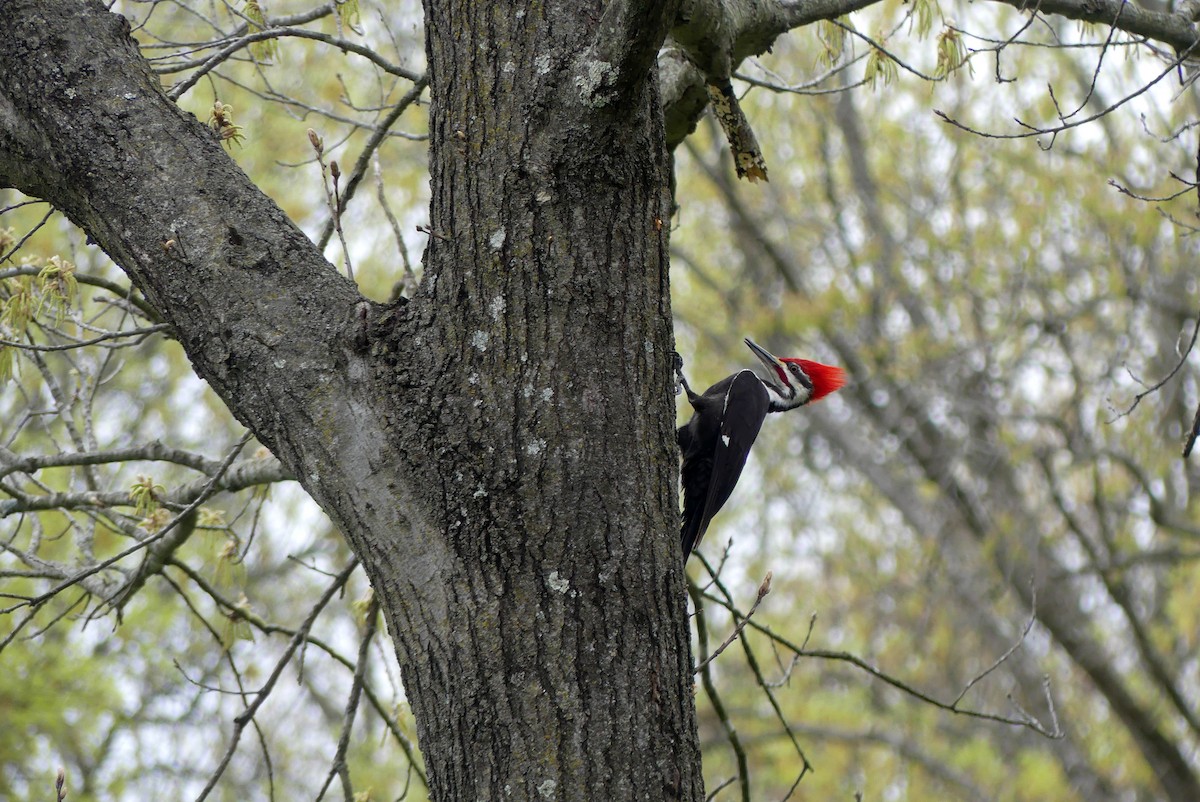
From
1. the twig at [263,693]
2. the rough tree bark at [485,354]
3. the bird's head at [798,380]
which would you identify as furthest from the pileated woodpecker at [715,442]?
the rough tree bark at [485,354]

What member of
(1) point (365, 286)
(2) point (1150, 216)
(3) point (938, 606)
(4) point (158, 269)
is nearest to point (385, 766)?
(1) point (365, 286)

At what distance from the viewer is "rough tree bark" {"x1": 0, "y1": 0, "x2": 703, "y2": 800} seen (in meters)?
1.77

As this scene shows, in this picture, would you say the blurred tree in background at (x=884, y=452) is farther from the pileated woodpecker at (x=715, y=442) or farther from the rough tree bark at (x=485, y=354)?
the rough tree bark at (x=485, y=354)

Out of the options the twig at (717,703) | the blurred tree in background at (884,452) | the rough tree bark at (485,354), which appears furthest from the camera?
the blurred tree in background at (884,452)

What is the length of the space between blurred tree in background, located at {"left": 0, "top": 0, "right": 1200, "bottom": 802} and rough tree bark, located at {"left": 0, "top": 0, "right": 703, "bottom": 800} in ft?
15.1

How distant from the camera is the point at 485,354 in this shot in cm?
189

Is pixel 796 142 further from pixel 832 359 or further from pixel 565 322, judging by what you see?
pixel 565 322

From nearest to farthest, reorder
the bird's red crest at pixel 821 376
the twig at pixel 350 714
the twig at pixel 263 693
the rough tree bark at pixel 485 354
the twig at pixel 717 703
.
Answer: the rough tree bark at pixel 485 354 → the twig at pixel 263 693 → the twig at pixel 350 714 → the twig at pixel 717 703 → the bird's red crest at pixel 821 376

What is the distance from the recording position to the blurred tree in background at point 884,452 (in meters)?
7.59

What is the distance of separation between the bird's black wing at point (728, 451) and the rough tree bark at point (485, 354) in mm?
2286

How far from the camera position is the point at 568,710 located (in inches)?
68.2

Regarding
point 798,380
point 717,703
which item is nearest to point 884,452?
point 798,380

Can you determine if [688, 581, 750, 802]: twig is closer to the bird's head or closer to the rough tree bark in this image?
the rough tree bark

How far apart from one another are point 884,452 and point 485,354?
8.98 meters
